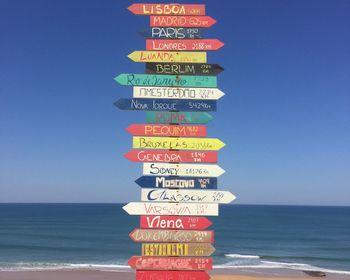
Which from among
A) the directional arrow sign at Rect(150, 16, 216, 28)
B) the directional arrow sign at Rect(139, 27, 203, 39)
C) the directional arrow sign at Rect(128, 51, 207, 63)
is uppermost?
the directional arrow sign at Rect(150, 16, 216, 28)

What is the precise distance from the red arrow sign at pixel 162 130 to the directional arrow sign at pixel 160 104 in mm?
375

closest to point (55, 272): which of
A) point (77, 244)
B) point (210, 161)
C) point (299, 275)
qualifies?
point (299, 275)

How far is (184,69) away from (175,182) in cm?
248

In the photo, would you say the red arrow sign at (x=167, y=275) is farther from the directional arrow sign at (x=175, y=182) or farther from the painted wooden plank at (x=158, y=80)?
the painted wooden plank at (x=158, y=80)

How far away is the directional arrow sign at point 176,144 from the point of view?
8.87 m

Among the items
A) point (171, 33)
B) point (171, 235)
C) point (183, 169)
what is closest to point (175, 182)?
point (183, 169)

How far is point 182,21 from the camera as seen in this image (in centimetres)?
924

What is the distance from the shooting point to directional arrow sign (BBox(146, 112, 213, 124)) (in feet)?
29.3

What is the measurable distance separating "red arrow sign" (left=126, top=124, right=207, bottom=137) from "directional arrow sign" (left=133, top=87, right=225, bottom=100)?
0.64 meters

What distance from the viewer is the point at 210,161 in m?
8.89

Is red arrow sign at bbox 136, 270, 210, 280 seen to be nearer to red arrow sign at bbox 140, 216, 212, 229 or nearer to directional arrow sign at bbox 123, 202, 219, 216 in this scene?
red arrow sign at bbox 140, 216, 212, 229

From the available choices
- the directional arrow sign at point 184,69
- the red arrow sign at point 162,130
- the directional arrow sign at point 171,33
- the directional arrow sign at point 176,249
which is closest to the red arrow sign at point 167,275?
the directional arrow sign at point 176,249

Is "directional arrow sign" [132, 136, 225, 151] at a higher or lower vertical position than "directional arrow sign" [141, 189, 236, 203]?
higher

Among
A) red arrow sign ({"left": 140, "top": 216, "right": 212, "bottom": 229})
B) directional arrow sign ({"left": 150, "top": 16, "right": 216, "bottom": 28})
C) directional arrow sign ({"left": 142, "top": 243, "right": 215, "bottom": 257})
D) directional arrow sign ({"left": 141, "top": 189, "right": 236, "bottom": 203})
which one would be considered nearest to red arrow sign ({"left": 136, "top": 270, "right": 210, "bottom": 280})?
directional arrow sign ({"left": 142, "top": 243, "right": 215, "bottom": 257})
